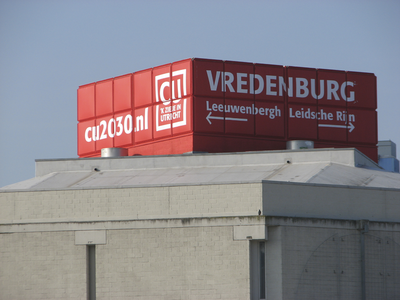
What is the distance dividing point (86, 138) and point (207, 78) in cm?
1003

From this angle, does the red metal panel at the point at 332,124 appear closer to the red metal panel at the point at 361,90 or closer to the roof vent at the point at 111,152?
the red metal panel at the point at 361,90

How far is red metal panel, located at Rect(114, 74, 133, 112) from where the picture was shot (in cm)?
4459

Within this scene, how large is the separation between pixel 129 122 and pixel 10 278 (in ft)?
41.9

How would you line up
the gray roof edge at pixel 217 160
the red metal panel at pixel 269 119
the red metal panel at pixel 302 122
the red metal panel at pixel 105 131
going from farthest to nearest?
the red metal panel at pixel 105 131
the red metal panel at pixel 302 122
the red metal panel at pixel 269 119
the gray roof edge at pixel 217 160

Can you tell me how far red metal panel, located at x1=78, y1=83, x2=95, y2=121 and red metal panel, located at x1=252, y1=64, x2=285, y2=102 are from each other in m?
10.7

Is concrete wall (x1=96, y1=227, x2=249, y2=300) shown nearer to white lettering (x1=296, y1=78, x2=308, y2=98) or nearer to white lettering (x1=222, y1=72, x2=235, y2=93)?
white lettering (x1=222, y1=72, x2=235, y2=93)

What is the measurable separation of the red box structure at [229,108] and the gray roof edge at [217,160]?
5.36 feet

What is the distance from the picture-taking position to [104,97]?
46125 millimetres

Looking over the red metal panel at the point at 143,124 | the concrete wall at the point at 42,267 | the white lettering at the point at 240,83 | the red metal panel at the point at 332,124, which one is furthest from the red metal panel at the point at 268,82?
the concrete wall at the point at 42,267

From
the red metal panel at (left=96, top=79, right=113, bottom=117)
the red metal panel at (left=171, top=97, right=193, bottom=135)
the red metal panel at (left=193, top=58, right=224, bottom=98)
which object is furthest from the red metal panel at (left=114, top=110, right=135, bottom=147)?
the red metal panel at (left=193, top=58, right=224, bottom=98)

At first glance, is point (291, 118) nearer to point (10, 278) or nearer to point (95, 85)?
point (95, 85)

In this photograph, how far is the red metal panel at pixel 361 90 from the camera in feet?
147

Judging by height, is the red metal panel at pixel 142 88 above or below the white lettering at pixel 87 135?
above

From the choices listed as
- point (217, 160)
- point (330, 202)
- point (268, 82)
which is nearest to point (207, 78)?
point (268, 82)
